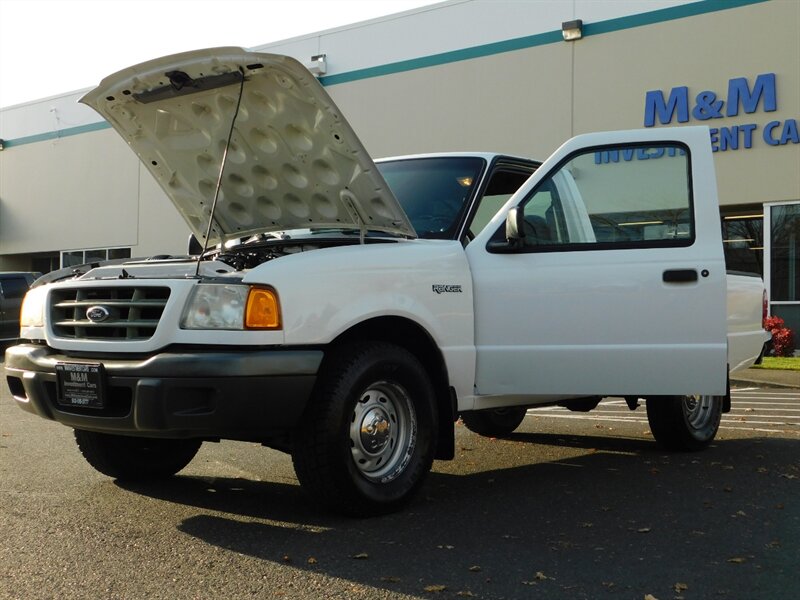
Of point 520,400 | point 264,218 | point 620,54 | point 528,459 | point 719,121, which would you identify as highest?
point 620,54

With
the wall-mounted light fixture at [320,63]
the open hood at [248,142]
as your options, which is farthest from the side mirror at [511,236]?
the wall-mounted light fixture at [320,63]

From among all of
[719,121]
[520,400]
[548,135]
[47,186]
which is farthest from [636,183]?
[47,186]

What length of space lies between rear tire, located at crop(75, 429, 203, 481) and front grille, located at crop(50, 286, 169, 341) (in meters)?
0.87

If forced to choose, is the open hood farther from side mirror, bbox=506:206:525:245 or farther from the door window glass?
the door window glass

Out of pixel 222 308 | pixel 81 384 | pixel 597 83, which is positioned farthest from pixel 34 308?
pixel 597 83

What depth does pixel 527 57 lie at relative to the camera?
21500 millimetres

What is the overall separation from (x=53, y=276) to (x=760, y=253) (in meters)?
16.7

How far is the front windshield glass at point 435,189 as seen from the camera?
566 centimetres

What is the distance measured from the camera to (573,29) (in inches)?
808

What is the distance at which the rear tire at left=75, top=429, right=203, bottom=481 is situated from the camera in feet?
18.0

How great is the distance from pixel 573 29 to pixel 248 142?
1674cm

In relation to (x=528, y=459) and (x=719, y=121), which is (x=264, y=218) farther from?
(x=719, y=121)

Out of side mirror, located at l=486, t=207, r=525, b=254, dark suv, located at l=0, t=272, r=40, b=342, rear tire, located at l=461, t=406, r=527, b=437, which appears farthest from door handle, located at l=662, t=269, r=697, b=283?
dark suv, located at l=0, t=272, r=40, b=342

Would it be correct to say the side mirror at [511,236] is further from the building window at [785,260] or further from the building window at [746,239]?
the building window at [785,260]
